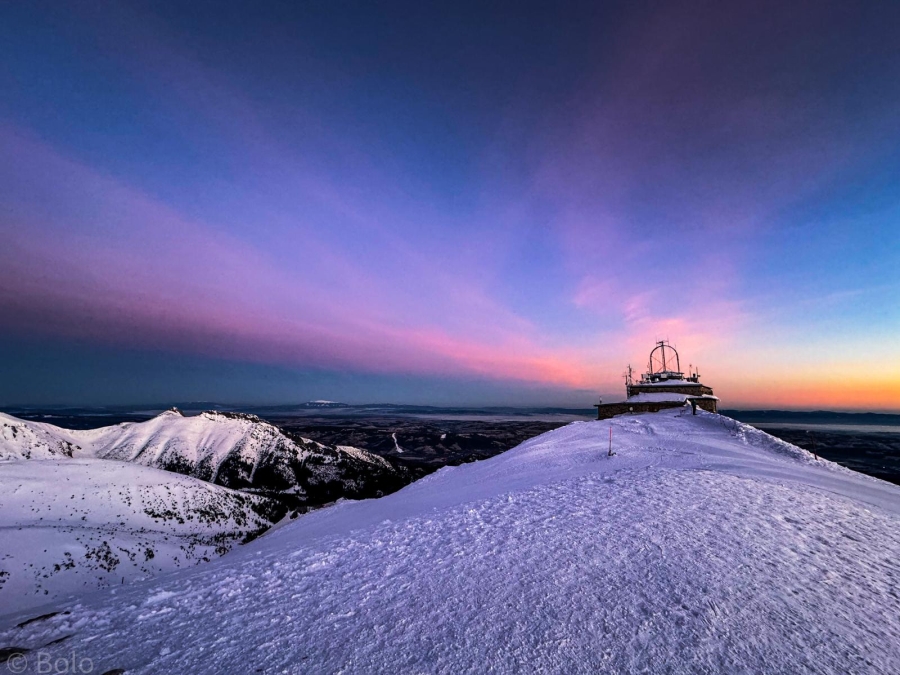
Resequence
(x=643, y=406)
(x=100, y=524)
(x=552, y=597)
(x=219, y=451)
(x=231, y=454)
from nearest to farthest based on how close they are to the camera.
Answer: (x=552, y=597)
(x=643, y=406)
(x=100, y=524)
(x=231, y=454)
(x=219, y=451)

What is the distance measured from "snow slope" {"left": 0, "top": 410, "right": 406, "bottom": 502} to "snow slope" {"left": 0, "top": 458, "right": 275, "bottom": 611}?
1069 inches

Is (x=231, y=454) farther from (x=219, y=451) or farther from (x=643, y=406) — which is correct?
(x=643, y=406)

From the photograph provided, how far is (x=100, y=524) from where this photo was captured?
43.5m

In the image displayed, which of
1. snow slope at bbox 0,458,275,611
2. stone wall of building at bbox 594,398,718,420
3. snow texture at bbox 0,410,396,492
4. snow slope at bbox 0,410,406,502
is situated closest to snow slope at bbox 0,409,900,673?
snow slope at bbox 0,458,275,611

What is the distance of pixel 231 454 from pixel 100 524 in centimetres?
5615

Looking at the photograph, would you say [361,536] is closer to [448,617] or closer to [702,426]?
[448,617]

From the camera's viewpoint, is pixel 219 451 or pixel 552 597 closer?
pixel 552 597

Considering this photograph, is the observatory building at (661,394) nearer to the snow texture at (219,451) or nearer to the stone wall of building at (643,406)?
the stone wall of building at (643,406)

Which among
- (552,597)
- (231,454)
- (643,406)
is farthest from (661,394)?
(231,454)

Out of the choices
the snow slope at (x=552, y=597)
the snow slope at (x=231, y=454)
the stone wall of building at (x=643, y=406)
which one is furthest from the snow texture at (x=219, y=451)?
the snow slope at (x=552, y=597)

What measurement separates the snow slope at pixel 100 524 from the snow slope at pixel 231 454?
1069 inches

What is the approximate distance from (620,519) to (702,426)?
70.5 ft

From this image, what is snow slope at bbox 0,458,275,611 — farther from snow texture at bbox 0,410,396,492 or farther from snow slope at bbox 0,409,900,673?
snow texture at bbox 0,410,396,492

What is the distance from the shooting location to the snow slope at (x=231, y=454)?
86188 mm
